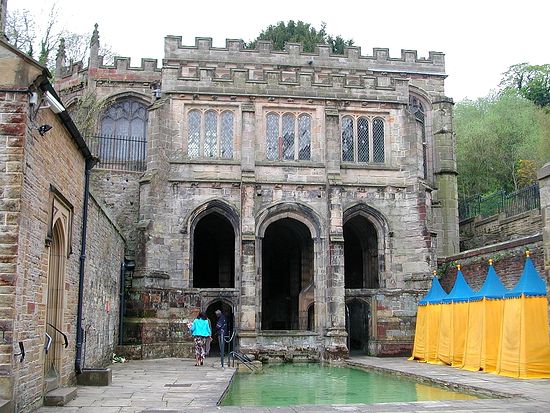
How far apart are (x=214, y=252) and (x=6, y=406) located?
74.8 feet

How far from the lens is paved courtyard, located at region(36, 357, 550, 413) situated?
10.4m

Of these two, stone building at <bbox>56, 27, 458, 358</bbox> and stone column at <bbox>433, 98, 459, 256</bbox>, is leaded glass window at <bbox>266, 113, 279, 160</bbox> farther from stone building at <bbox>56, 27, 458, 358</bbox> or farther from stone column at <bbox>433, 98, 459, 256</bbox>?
stone column at <bbox>433, 98, 459, 256</bbox>

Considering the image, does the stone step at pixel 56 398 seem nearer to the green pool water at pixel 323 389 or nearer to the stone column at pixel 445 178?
the green pool water at pixel 323 389

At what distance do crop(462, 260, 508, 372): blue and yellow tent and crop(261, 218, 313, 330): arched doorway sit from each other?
8854 millimetres

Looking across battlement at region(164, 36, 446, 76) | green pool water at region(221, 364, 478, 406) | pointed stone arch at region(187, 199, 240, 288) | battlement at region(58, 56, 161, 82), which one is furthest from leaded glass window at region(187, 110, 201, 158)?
green pool water at region(221, 364, 478, 406)

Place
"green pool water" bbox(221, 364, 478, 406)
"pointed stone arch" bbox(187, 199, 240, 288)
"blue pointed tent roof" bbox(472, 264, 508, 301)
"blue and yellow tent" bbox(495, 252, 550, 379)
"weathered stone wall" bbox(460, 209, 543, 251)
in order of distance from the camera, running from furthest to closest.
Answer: "weathered stone wall" bbox(460, 209, 543, 251) → "pointed stone arch" bbox(187, 199, 240, 288) → "blue pointed tent roof" bbox(472, 264, 508, 301) → "blue and yellow tent" bbox(495, 252, 550, 379) → "green pool water" bbox(221, 364, 478, 406)

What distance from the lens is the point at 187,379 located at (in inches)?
599

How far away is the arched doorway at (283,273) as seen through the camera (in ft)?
88.8

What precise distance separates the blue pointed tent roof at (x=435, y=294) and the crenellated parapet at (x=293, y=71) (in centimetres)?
783

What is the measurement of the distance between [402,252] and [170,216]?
8698 mm

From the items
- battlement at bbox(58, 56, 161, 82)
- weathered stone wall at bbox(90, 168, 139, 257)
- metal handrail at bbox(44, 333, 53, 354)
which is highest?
battlement at bbox(58, 56, 161, 82)

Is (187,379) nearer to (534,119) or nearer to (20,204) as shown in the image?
(20,204)

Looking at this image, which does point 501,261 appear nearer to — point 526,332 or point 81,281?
point 526,332

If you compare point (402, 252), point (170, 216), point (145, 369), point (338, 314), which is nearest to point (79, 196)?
point (145, 369)
